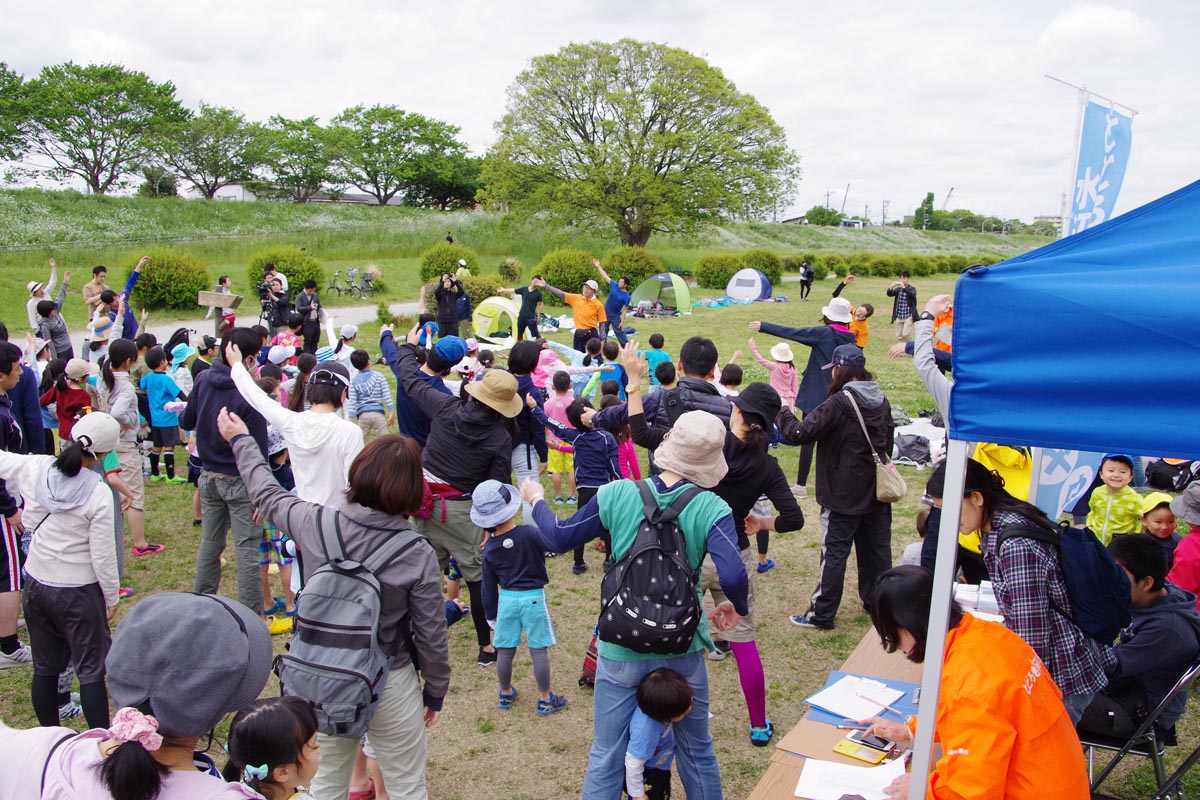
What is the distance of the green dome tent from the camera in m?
23.5

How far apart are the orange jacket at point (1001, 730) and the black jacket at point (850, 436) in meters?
2.65

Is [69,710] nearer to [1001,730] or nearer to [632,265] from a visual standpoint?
[1001,730]

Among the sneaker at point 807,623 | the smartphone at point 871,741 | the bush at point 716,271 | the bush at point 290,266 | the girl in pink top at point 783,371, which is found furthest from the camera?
the bush at point 716,271

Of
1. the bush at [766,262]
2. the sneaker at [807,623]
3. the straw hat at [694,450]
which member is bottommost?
the sneaker at [807,623]

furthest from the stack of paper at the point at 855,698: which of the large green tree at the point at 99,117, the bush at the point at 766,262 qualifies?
the large green tree at the point at 99,117

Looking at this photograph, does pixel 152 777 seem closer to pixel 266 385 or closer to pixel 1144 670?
pixel 1144 670

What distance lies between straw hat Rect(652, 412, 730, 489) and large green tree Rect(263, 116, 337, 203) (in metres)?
58.6

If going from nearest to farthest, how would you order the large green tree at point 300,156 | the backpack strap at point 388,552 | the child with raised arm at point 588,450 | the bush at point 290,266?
the backpack strap at point 388,552 → the child with raised arm at point 588,450 → the bush at point 290,266 → the large green tree at point 300,156

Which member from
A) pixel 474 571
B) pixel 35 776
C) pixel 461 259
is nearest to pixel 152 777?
pixel 35 776

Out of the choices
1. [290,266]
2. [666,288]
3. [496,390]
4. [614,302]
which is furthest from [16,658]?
[666,288]

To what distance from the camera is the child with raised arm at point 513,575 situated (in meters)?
4.18

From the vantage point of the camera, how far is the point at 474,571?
16.0 ft

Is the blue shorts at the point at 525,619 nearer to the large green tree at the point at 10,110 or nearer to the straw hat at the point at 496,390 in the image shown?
the straw hat at the point at 496,390

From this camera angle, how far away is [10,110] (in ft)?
139
